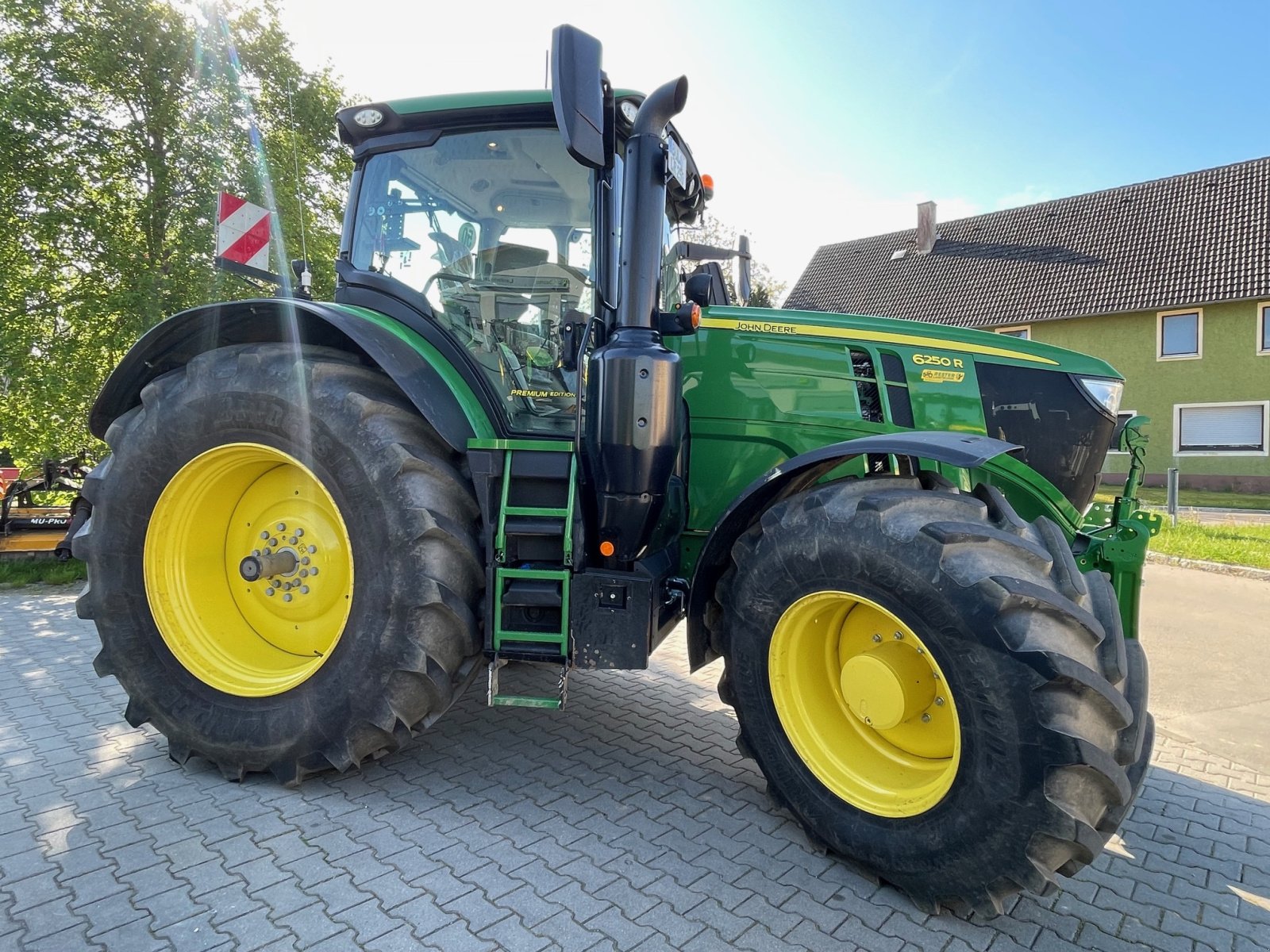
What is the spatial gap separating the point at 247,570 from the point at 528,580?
44.1 inches

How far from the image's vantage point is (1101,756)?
1868 mm

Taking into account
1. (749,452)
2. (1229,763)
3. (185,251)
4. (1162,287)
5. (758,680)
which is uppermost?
(1162,287)

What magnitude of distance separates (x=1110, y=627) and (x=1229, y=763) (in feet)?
7.06

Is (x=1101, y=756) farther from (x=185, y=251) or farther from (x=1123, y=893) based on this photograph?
(x=185, y=251)

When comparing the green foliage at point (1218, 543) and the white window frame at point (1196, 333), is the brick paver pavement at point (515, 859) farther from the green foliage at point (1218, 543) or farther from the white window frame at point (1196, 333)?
the white window frame at point (1196, 333)

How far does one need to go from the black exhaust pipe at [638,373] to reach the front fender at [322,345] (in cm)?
52

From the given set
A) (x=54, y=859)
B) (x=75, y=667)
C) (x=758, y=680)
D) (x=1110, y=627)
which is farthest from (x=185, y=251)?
(x=1110, y=627)

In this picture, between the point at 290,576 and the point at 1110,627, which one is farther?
the point at 290,576

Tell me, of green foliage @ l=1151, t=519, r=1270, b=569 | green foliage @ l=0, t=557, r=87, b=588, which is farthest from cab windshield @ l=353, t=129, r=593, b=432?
green foliage @ l=1151, t=519, r=1270, b=569

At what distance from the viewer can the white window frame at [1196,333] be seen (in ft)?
61.5

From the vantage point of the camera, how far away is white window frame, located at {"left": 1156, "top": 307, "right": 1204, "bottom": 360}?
18734mm

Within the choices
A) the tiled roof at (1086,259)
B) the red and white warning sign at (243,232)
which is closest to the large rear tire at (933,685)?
the red and white warning sign at (243,232)

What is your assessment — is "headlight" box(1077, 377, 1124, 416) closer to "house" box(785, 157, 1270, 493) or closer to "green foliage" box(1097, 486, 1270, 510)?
"green foliage" box(1097, 486, 1270, 510)

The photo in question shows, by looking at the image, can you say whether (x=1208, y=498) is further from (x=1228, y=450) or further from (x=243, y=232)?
(x=243, y=232)
